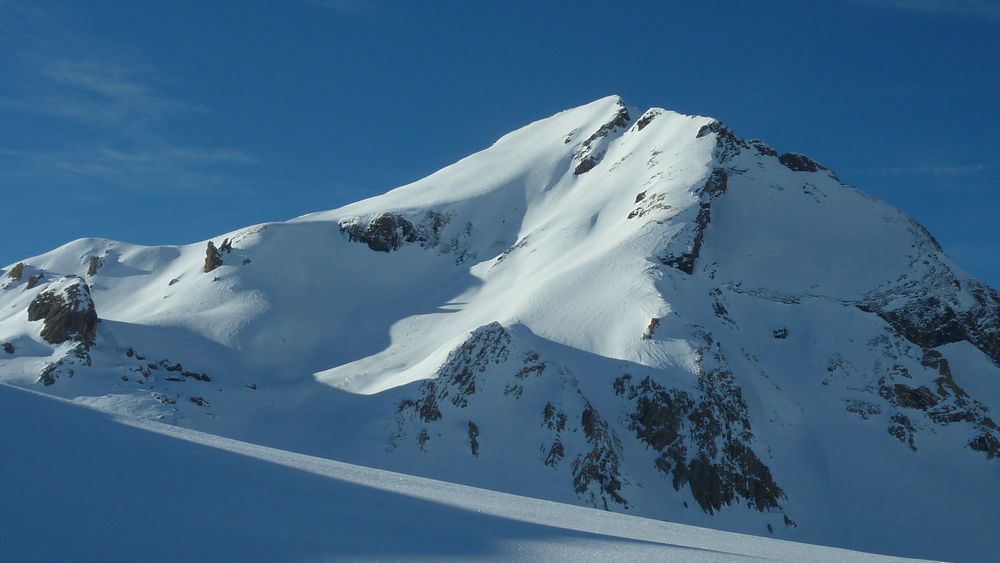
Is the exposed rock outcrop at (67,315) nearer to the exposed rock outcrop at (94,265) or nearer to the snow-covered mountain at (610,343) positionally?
the snow-covered mountain at (610,343)

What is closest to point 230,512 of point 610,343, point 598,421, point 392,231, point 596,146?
point 598,421

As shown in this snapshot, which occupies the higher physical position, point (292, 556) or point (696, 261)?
point (696, 261)

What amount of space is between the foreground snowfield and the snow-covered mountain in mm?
31872

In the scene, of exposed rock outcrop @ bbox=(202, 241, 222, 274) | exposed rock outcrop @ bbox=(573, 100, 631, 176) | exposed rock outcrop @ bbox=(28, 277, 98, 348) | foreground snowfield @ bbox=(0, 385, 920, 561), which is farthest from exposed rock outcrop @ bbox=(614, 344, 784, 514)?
exposed rock outcrop @ bbox=(573, 100, 631, 176)

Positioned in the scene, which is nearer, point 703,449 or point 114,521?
point 114,521

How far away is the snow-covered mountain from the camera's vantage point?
4922 cm

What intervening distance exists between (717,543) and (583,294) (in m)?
47.4

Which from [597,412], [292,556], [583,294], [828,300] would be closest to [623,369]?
[597,412]

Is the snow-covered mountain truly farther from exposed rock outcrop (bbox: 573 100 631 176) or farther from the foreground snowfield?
the foreground snowfield

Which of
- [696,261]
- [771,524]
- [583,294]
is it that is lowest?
[771,524]

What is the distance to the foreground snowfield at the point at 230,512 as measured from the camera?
349 inches

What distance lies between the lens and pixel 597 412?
50906 millimetres

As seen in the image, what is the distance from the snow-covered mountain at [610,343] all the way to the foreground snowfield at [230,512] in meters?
31.9

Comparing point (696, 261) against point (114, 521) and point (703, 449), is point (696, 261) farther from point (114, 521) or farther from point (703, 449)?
point (114, 521)
